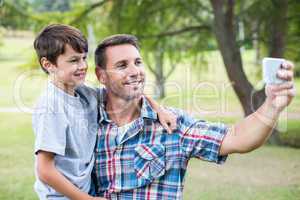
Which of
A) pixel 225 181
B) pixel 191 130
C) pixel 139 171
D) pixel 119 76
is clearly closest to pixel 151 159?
pixel 139 171

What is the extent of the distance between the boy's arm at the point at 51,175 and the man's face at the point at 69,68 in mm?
322

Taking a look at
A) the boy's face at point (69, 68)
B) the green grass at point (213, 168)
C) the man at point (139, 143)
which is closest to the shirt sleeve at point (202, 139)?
the man at point (139, 143)

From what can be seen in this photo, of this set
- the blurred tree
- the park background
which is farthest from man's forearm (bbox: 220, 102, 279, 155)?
the blurred tree

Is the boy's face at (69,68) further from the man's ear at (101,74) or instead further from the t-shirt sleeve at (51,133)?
the t-shirt sleeve at (51,133)

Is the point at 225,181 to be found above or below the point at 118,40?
below

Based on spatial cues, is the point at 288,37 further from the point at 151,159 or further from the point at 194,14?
the point at 151,159

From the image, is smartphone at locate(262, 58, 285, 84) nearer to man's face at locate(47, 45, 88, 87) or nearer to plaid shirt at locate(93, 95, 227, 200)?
plaid shirt at locate(93, 95, 227, 200)

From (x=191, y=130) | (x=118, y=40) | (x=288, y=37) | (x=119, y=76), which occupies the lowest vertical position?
(x=191, y=130)

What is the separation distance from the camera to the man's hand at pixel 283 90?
1527mm

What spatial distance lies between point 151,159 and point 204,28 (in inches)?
283

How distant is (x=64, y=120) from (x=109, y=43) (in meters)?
0.37

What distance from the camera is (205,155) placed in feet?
6.40

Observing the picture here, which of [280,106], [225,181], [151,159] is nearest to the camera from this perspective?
[280,106]

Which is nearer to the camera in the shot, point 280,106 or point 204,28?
point 280,106
